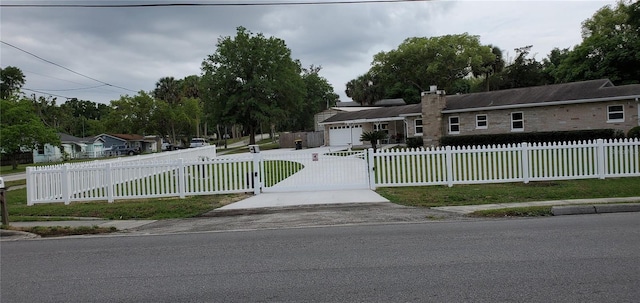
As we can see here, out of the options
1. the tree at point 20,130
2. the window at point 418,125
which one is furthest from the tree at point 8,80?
the window at point 418,125

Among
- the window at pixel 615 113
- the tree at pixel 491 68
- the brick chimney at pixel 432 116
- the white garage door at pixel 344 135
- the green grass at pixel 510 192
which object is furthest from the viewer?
the tree at pixel 491 68

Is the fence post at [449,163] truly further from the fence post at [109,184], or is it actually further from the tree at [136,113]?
the tree at [136,113]

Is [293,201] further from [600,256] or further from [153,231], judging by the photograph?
[600,256]

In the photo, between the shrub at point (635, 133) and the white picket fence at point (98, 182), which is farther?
the shrub at point (635, 133)

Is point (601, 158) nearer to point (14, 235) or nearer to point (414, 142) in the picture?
point (14, 235)

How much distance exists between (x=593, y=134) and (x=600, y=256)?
24155mm

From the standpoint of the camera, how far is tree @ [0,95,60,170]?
1521 inches

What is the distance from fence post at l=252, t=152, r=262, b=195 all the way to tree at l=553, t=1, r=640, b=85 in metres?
36.1

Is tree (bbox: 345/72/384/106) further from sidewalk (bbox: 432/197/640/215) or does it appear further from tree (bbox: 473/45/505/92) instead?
sidewalk (bbox: 432/197/640/215)

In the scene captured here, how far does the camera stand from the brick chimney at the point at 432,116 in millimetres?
33750

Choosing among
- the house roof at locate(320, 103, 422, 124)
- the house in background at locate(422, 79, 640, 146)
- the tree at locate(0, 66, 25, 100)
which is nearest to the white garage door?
the house roof at locate(320, 103, 422, 124)

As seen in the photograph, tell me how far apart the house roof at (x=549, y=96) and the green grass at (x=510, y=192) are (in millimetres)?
15998

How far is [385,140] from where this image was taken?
41750 mm

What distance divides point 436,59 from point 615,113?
1372 inches
